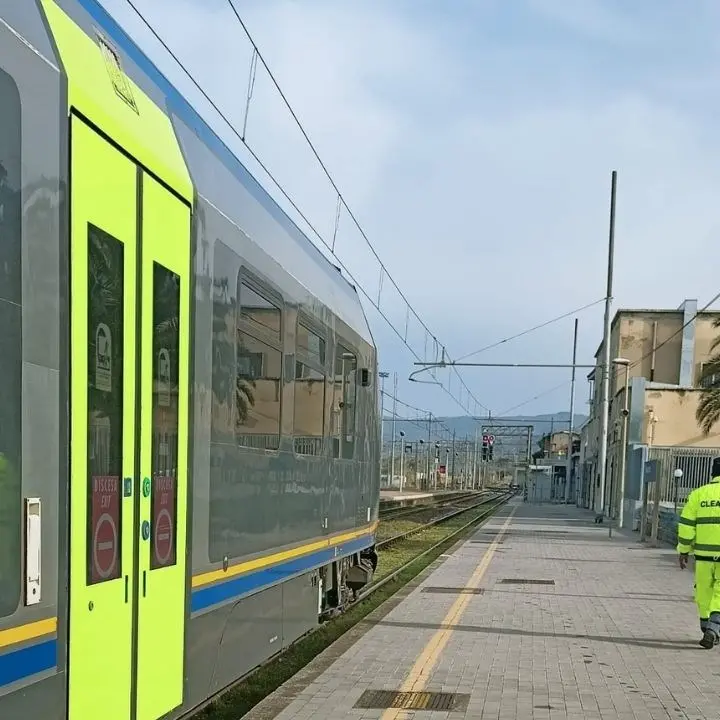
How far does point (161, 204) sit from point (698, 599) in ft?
23.9

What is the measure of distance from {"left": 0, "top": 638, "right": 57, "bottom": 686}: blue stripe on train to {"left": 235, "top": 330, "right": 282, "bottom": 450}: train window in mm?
2675

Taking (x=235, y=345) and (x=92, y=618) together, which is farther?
(x=235, y=345)

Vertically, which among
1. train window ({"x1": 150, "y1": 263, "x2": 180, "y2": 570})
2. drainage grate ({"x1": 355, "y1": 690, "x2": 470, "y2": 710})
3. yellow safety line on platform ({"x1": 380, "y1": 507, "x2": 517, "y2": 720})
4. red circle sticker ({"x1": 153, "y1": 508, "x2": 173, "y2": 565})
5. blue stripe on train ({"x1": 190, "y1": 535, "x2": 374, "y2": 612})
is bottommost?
drainage grate ({"x1": 355, "y1": 690, "x2": 470, "y2": 710})

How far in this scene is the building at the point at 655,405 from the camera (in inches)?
1159

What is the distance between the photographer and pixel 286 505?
7637 mm

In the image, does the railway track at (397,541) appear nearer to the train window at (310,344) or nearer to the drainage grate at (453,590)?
the drainage grate at (453,590)

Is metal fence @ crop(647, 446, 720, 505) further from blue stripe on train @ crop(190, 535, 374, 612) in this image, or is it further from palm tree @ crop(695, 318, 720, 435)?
blue stripe on train @ crop(190, 535, 374, 612)

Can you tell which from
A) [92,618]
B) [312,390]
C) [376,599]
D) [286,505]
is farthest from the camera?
[376,599]

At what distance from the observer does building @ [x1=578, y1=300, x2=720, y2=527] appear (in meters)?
29.4

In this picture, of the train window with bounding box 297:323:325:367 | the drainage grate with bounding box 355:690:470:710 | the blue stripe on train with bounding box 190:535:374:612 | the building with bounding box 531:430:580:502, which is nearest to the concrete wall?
the blue stripe on train with bounding box 190:535:374:612

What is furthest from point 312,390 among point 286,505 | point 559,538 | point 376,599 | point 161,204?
point 559,538

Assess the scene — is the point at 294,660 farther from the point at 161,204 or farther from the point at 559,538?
the point at 559,538

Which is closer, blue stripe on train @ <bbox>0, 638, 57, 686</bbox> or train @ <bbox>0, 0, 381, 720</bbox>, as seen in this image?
blue stripe on train @ <bbox>0, 638, 57, 686</bbox>

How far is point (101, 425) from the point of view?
13.5 feet
